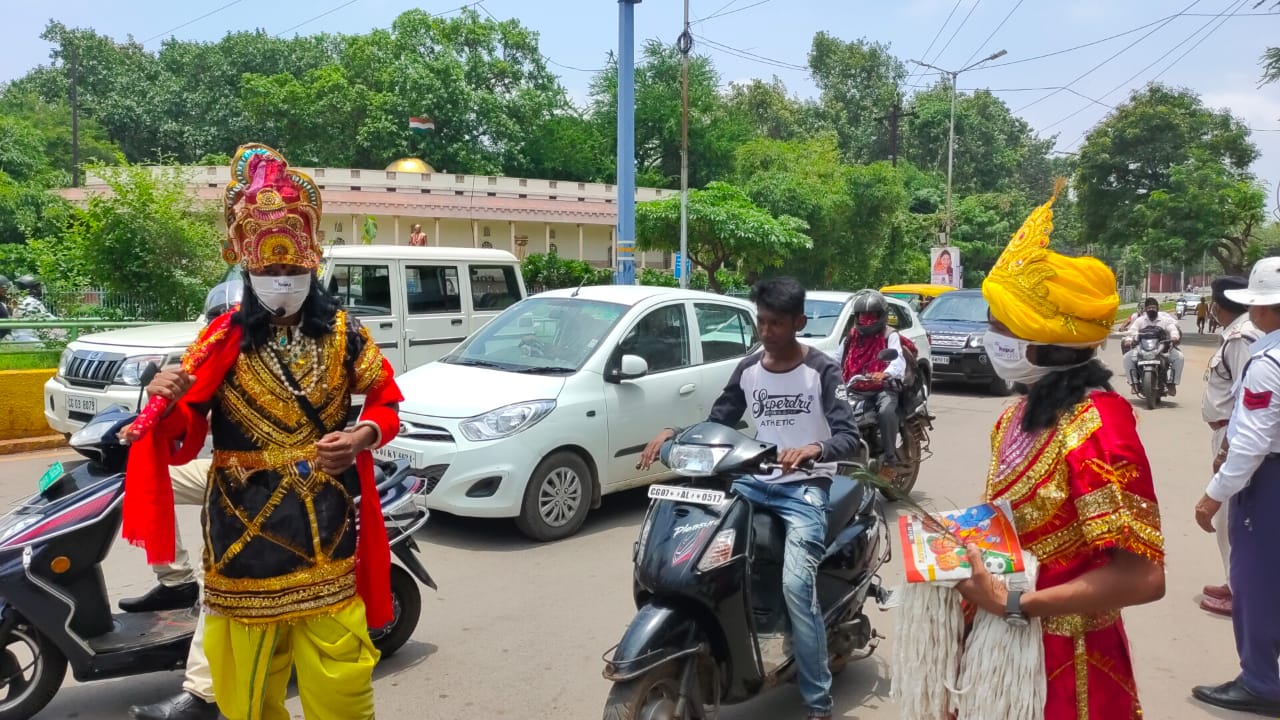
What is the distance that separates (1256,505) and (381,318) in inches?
327

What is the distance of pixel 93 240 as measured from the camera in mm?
13008

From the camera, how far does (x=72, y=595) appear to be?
3.77 m

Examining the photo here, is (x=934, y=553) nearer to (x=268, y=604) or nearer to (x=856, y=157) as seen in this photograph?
(x=268, y=604)

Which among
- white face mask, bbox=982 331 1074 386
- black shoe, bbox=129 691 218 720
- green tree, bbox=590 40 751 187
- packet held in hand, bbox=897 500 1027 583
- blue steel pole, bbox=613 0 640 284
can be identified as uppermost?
green tree, bbox=590 40 751 187

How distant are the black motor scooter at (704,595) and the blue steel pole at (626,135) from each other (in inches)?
432

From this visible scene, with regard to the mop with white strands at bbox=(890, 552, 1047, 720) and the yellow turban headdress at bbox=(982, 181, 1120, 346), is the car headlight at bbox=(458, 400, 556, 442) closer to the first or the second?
the mop with white strands at bbox=(890, 552, 1047, 720)

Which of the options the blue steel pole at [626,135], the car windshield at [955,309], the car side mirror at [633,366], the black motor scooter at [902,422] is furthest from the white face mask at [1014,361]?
the car windshield at [955,309]

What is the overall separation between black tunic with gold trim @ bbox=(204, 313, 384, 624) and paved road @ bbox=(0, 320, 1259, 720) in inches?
59.1

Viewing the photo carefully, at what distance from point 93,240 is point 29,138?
3593 cm

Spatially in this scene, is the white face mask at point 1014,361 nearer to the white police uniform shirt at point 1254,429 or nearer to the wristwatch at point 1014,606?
the wristwatch at point 1014,606

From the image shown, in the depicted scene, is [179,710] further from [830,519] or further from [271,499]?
[830,519]

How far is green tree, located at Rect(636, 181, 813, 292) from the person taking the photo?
2323cm

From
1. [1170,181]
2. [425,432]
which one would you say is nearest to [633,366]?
[425,432]

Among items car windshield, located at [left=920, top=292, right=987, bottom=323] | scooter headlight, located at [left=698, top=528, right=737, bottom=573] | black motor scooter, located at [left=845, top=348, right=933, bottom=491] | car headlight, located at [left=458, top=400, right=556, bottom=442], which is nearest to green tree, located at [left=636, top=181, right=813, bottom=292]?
car windshield, located at [left=920, top=292, right=987, bottom=323]
